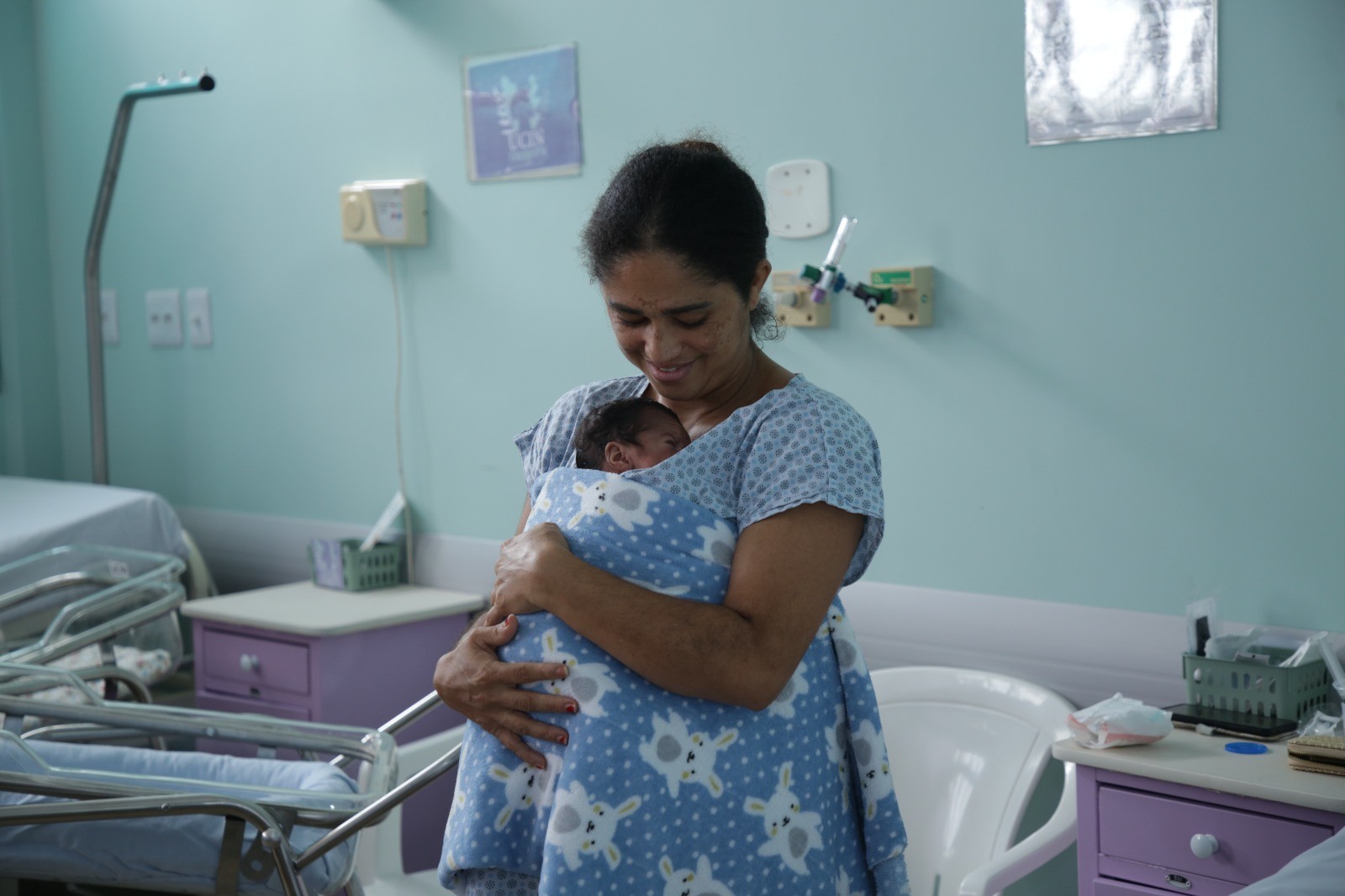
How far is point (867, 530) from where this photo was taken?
126 centimetres

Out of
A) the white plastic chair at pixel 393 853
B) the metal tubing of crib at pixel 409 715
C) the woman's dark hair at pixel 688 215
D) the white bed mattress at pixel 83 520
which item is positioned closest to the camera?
the woman's dark hair at pixel 688 215

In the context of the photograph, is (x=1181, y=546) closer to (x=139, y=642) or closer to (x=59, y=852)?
(x=59, y=852)

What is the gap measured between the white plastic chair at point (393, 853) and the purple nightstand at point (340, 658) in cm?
39

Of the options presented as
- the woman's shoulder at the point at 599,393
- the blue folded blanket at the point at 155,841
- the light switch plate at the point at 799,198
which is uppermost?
the light switch plate at the point at 799,198

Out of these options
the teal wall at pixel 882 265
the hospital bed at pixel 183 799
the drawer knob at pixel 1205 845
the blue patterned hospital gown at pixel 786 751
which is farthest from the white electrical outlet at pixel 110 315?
the drawer knob at pixel 1205 845

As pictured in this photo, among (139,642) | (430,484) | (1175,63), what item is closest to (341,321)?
(430,484)

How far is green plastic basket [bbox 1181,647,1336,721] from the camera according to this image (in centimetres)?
185

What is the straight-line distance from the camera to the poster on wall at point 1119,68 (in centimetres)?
202

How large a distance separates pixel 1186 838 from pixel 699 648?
0.94 meters

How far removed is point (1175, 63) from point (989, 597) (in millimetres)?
927

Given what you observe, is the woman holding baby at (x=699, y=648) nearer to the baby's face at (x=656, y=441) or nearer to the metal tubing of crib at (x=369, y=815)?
the baby's face at (x=656, y=441)

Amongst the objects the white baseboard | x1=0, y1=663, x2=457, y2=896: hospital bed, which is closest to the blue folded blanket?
x1=0, y1=663, x2=457, y2=896: hospital bed

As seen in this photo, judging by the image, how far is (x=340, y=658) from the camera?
2768mm

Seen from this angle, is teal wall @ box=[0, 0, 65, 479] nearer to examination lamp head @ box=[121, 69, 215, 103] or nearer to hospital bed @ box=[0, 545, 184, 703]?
examination lamp head @ box=[121, 69, 215, 103]
